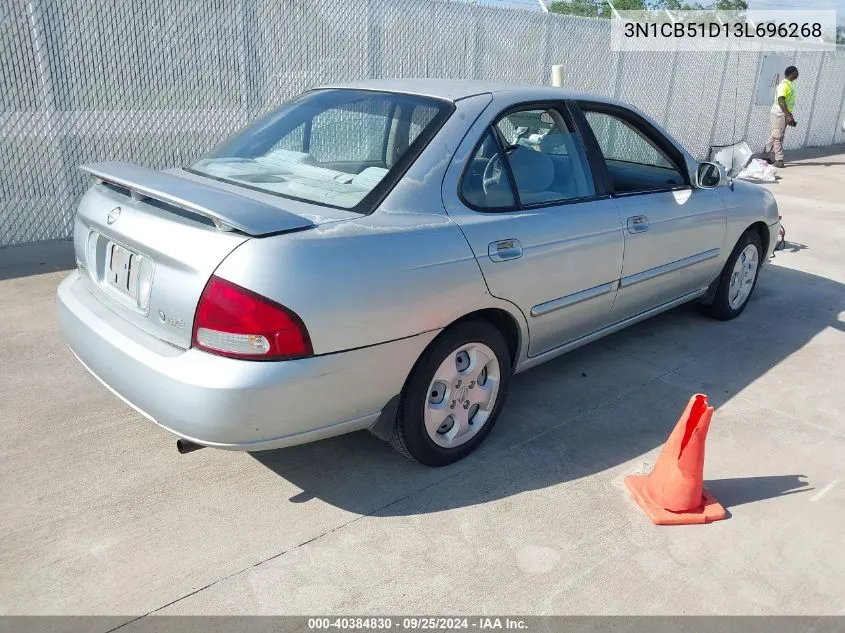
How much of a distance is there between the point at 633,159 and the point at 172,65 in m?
4.43

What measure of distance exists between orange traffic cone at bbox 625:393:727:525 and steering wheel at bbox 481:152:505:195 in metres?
1.29

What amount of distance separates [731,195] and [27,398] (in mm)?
4565

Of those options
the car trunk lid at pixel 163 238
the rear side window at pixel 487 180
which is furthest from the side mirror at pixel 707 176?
the car trunk lid at pixel 163 238

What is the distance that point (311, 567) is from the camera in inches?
104

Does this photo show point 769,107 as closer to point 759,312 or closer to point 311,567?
point 759,312

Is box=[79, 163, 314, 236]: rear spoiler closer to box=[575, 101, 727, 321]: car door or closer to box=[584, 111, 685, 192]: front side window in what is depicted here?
box=[575, 101, 727, 321]: car door

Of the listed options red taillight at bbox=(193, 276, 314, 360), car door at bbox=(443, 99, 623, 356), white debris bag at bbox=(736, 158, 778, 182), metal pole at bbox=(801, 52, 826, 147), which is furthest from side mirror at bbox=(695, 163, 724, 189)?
metal pole at bbox=(801, 52, 826, 147)

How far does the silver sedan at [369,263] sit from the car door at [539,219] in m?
0.01

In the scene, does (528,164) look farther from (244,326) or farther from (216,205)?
(244,326)

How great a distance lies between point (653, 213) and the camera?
4.12 metres

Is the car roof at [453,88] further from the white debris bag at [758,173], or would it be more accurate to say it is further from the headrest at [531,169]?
the white debris bag at [758,173]

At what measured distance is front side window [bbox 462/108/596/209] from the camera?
10.7 ft

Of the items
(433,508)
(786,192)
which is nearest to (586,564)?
(433,508)

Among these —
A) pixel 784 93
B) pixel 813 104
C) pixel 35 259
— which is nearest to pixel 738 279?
pixel 35 259
